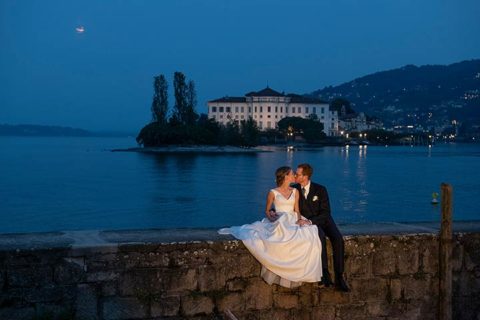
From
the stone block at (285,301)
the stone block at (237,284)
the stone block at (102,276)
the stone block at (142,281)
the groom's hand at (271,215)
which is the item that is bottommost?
the stone block at (285,301)

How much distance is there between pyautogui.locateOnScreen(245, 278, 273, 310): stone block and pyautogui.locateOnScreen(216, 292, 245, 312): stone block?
53 mm

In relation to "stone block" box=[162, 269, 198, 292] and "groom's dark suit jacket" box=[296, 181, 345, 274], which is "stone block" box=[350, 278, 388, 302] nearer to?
"groom's dark suit jacket" box=[296, 181, 345, 274]

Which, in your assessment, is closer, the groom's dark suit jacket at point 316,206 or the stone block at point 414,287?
the groom's dark suit jacket at point 316,206

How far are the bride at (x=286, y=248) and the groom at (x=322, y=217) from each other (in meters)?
0.14

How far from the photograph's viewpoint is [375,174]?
7575cm

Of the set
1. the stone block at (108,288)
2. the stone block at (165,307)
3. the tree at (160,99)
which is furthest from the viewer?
the tree at (160,99)

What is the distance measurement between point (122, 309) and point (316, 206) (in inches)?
88.1

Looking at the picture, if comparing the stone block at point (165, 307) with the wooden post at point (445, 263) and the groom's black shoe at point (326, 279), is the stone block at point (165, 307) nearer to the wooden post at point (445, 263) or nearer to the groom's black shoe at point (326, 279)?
the groom's black shoe at point (326, 279)

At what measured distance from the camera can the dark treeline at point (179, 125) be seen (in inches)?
4754

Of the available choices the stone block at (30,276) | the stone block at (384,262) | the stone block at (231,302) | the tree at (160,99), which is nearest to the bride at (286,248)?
the stone block at (231,302)

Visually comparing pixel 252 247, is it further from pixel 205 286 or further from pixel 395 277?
pixel 395 277

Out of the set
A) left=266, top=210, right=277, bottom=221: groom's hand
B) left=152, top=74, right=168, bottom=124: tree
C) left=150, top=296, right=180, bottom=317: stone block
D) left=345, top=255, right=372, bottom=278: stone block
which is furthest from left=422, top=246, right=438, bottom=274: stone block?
left=152, top=74, right=168, bottom=124: tree

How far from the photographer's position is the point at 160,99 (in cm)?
12169

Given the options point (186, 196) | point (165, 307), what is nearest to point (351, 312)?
point (165, 307)
